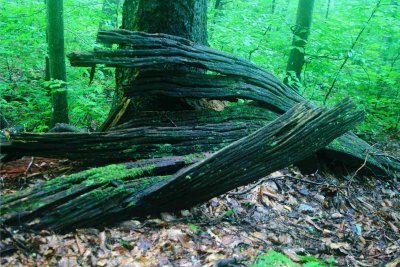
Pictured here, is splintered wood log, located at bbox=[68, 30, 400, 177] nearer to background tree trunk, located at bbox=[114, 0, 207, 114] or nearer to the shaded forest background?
background tree trunk, located at bbox=[114, 0, 207, 114]

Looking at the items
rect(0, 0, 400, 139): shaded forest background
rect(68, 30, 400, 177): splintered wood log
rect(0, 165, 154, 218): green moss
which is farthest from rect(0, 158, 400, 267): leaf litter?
rect(0, 0, 400, 139): shaded forest background

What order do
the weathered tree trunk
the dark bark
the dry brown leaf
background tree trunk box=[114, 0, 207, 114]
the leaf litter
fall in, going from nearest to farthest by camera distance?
the leaf litter → the dry brown leaf → the dark bark → background tree trunk box=[114, 0, 207, 114] → the weathered tree trunk

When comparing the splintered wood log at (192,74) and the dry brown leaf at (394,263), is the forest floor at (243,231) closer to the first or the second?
the dry brown leaf at (394,263)

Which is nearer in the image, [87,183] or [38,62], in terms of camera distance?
[87,183]

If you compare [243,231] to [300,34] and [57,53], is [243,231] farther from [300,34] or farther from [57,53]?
[300,34]

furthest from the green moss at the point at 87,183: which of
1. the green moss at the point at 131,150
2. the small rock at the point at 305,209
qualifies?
the small rock at the point at 305,209

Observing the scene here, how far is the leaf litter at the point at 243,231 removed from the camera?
2.67 meters

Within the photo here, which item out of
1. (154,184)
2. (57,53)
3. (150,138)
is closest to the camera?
(154,184)

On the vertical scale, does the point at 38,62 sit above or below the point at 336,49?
below

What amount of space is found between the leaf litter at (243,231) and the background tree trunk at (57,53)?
13.2 feet

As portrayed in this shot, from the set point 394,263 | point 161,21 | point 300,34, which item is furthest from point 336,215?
point 300,34

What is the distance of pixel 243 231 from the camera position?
3549mm

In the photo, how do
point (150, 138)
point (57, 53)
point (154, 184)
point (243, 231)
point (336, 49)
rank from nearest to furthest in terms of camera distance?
point (154, 184) → point (243, 231) → point (150, 138) → point (57, 53) → point (336, 49)

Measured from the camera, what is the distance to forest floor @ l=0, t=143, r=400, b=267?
268 centimetres
